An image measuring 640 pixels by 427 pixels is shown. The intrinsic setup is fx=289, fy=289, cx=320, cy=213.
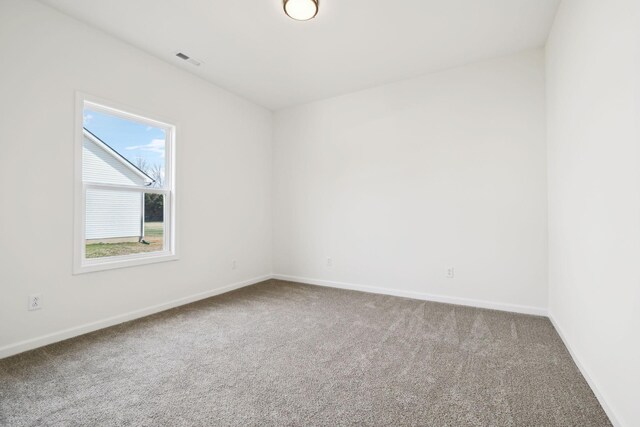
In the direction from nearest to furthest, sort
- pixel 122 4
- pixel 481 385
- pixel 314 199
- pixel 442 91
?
pixel 481 385 < pixel 122 4 < pixel 442 91 < pixel 314 199

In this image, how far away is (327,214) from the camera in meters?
4.32

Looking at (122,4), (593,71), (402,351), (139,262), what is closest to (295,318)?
(402,351)

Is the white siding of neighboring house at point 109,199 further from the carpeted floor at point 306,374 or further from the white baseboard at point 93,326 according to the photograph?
A: the carpeted floor at point 306,374

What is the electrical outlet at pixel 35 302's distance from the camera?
2.27 meters

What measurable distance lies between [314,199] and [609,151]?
3.34 m

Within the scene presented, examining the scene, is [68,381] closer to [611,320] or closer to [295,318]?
[295,318]

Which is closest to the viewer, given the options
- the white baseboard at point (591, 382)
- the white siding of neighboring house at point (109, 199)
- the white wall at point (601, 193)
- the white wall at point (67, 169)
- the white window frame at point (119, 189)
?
the white wall at point (601, 193)

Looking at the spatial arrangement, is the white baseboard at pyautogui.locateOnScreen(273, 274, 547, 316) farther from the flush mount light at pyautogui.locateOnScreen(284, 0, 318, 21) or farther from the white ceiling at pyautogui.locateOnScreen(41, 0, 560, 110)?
the flush mount light at pyautogui.locateOnScreen(284, 0, 318, 21)

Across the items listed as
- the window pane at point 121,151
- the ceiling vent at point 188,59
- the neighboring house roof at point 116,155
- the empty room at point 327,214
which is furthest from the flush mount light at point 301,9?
the neighboring house roof at point 116,155

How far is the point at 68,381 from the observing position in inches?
72.1

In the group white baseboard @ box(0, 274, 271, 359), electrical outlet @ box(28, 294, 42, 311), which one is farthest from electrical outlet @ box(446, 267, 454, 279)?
electrical outlet @ box(28, 294, 42, 311)

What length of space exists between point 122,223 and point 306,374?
2426mm

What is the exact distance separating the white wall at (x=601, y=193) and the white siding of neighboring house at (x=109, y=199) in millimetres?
3785

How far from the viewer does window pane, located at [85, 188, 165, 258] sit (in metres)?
2.74
